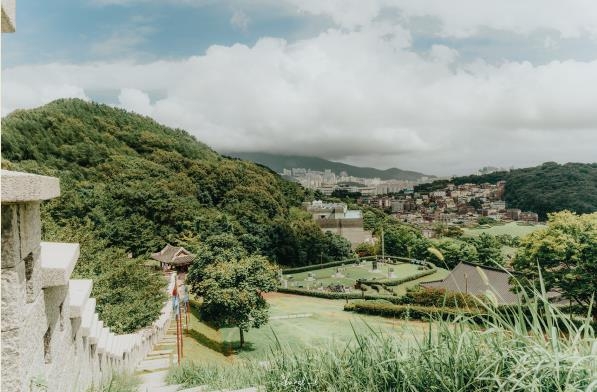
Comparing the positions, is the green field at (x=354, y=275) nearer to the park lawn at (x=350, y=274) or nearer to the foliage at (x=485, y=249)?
the park lawn at (x=350, y=274)

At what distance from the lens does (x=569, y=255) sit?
22750mm

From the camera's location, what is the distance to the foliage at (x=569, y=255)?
22.0 m

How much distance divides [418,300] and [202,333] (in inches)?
672

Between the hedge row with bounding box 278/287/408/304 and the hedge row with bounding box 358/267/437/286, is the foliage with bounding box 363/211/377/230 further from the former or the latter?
the hedge row with bounding box 278/287/408/304

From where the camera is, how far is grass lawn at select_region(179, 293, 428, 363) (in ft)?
64.9

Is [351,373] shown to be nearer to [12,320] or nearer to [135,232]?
[12,320]

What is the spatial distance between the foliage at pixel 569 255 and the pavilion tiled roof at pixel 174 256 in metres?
27.9

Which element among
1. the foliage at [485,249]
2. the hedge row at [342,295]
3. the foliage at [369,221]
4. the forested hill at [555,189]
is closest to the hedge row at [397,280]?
the hedge row at [342,295]

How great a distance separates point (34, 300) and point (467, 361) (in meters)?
2.95

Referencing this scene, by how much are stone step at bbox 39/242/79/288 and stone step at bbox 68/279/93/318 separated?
524 mm

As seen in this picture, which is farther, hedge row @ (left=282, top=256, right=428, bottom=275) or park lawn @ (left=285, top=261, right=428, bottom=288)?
hedge row @ (left=282, top=256, right=428, bottom=275)

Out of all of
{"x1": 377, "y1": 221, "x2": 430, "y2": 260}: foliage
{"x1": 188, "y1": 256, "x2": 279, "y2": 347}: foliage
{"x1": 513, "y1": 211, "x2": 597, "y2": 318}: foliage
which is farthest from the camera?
{"x1": 377, "y1": 221, "x2": 430, "y2": 260}: foliage

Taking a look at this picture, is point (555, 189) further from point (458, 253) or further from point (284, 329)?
point (284, 329)

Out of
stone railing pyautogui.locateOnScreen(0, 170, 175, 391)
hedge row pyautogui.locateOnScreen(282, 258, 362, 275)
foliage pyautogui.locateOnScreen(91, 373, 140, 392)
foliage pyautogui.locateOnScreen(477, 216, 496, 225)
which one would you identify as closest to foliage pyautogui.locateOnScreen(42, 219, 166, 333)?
foliage pyautogui.locateOnScreen(91, 373, 140, 392)
